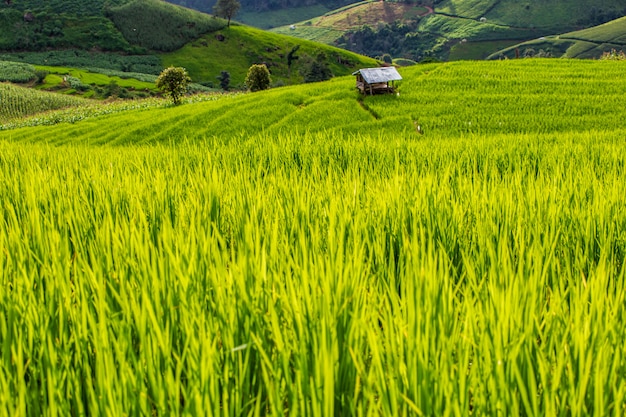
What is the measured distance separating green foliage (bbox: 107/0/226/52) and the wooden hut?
128 m

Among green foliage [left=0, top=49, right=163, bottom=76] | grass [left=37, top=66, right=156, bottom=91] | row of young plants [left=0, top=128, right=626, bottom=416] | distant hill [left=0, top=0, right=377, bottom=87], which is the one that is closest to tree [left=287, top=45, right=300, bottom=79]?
distant hill [left=0, top=0, right=377, bottom=87]

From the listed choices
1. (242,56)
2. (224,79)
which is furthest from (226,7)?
(224,79)

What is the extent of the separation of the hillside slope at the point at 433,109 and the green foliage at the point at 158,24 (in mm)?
120745

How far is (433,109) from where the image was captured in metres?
22.9

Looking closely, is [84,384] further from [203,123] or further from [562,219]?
[203,123]

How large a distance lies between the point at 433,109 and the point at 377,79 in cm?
445

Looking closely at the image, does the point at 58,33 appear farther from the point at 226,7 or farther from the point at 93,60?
A: the point at 226,7

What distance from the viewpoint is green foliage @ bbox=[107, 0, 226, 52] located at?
137m

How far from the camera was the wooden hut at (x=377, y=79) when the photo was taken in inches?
1003

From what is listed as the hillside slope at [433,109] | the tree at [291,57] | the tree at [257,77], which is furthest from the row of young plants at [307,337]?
the tree at [291,57]

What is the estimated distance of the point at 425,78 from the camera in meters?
28.5

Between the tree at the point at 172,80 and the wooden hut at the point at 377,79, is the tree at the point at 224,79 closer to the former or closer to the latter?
the tree at the point at 172,80

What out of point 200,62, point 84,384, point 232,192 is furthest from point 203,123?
point 200,62

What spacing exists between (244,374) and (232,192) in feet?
6.84
